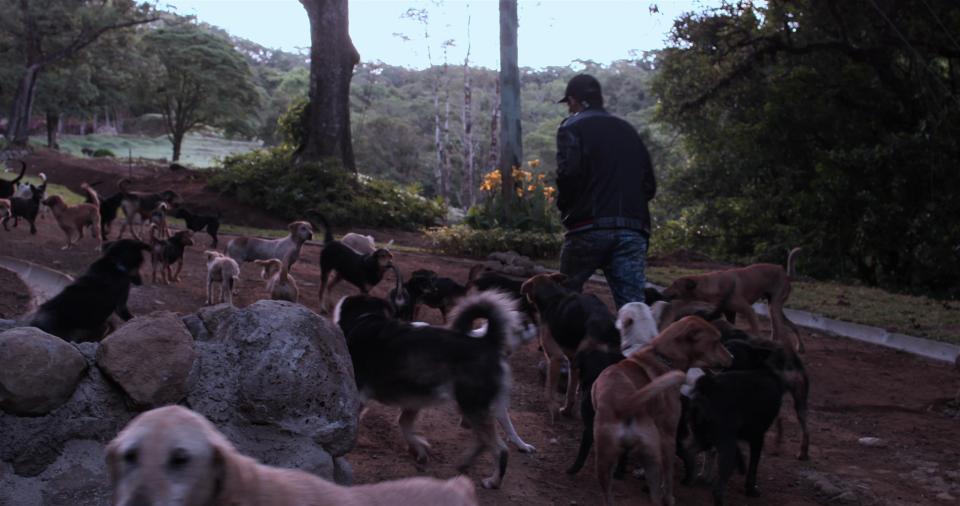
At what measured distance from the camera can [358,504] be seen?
2961mm

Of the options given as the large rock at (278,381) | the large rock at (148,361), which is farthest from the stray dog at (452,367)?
the large rock at (148,361)

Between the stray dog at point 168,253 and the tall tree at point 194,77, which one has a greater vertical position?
the tall tree at point 194,77

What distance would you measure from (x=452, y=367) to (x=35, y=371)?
234cm

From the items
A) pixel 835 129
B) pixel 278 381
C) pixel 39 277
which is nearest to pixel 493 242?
pixel 835 129

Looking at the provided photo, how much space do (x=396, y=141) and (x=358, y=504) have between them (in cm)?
6036

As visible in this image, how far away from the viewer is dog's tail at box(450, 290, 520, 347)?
6078 mm

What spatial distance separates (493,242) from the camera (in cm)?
1834

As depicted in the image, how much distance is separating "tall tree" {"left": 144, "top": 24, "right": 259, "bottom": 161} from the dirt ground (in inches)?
1790

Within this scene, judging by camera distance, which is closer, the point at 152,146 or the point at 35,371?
the point at 35,371

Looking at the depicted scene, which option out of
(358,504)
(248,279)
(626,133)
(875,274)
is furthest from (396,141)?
(358,504)

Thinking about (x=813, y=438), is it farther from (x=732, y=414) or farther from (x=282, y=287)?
(x=282, y=287)

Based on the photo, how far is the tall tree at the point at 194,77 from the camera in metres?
55.2

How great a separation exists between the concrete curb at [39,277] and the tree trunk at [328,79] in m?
14.2

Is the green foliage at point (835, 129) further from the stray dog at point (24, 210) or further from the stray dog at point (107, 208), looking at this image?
the stray dog at point (24, 210)
